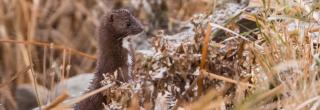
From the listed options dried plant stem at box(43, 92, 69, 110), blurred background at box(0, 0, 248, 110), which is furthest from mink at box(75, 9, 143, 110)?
blurred background at box(0, 0, 248, 110)

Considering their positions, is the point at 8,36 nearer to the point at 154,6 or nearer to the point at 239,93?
the point at 154,6

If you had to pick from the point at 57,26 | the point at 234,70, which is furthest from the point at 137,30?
the point at 57,26

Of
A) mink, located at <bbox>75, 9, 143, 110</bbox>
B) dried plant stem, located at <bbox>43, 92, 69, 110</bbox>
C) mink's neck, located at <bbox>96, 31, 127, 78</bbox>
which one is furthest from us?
mink's neck, located at <bbox>96, 31, 127, 78</bbox>

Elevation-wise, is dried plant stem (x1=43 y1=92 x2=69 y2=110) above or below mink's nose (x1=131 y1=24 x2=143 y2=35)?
above

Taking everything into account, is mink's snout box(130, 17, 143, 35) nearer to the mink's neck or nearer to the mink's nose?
the mink's nose

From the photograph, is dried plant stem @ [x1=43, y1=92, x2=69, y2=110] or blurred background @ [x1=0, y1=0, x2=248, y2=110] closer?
dried plant stem @ [x1=43, y1=92, x2=69, y2=110]

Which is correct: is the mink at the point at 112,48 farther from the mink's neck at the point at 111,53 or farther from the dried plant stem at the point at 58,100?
the dried plant stem at the point at 58,100

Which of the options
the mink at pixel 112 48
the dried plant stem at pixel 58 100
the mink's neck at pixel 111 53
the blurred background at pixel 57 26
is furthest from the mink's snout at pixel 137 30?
the blurred background at pixel 57 26

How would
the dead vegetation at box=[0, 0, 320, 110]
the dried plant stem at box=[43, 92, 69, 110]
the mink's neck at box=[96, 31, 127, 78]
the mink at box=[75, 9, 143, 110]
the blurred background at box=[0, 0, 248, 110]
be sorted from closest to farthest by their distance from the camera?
1. the dried plant stem at box=[43, 92, 69, 110]
2. the dead vegetation at box=[0, 0, 320, 110]
3. the mink at box=[75, 9, 143, 110]
4. the mink's neck at box=[96, 31, 127, 78]
5. the blurred background at box=[0, 0, 248, 110]

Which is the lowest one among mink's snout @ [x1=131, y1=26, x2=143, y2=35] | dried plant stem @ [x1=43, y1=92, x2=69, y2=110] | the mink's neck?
the mink's neck

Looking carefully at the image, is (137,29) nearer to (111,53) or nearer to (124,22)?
(124,22)
